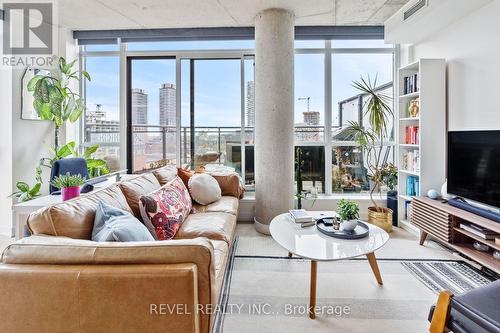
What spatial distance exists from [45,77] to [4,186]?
4.85 feet

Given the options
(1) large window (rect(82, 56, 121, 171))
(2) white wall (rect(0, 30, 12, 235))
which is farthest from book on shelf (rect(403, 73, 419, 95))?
(2) white wall (rect(0, 30, 12, 235))

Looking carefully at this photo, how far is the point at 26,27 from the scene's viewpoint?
3555 mm

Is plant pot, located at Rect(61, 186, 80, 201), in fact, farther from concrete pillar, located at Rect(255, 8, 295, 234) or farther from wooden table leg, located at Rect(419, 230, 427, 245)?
wooden table leg, located at Rect(419, 230, 427, 245)

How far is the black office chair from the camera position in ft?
9.04

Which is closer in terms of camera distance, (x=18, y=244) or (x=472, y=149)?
(x=18, y=244)

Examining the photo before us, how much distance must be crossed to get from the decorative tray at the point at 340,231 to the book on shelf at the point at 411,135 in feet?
5.73

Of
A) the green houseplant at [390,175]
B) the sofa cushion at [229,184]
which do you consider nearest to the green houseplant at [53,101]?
the sofa cushion at [229,184]

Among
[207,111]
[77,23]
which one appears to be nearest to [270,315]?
[207,111]

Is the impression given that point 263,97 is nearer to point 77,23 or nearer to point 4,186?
point 77,23

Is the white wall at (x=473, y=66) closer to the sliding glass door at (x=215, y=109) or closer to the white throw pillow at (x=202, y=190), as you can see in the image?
the sliding glass door at (x=215, y=109)

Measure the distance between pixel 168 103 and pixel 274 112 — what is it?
1883mm

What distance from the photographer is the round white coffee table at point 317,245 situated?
1.83 m

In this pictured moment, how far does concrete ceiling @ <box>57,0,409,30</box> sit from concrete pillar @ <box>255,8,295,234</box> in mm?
226

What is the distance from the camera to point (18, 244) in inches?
45.7
